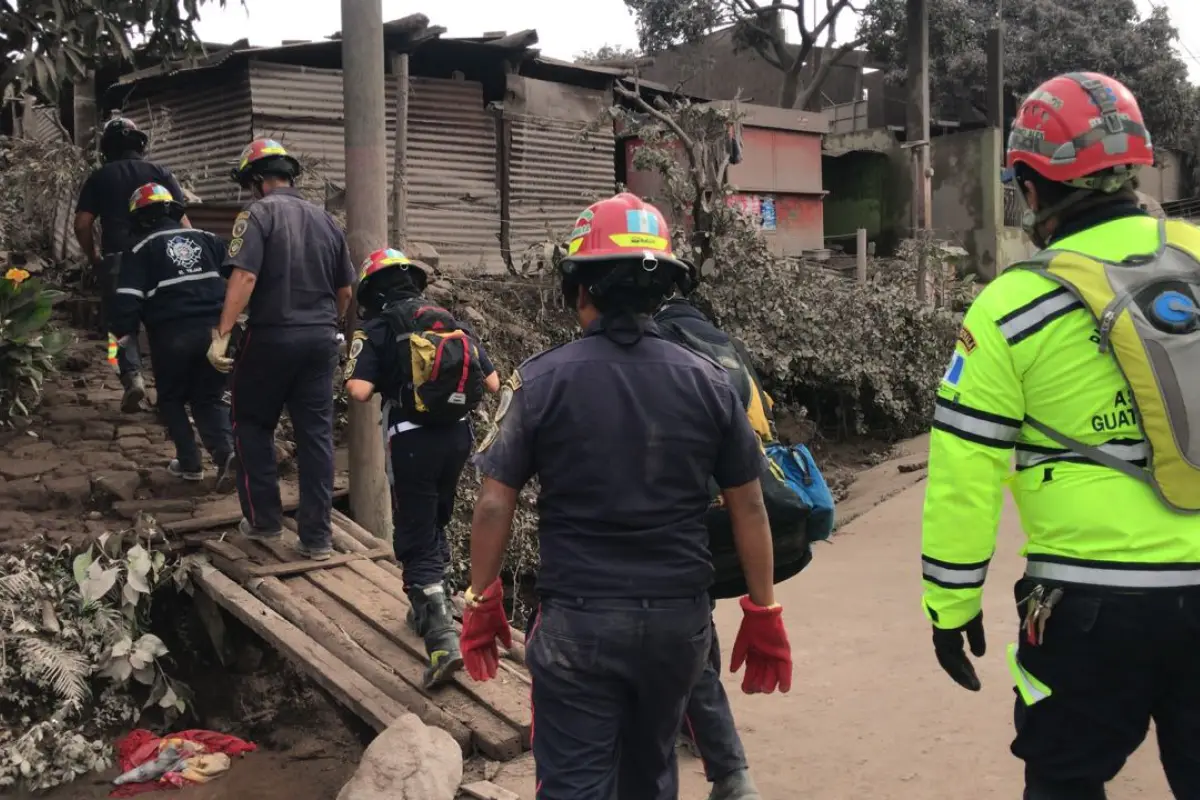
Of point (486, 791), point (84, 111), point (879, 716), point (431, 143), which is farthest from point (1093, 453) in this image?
point (84, 111)

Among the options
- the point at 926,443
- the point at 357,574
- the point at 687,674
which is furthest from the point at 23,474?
the point at 926,443

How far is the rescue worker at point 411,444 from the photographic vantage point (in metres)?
4.27

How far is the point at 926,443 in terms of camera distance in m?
12.5

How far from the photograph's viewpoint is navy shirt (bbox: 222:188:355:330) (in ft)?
16.2

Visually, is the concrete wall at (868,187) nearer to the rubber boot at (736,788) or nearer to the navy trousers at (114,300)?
the navy trousers at (114,300)

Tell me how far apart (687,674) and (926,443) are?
1058 centimetres

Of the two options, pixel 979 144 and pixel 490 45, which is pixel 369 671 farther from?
pixel 979 144

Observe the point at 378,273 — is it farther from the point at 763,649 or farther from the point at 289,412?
the point at 763,649

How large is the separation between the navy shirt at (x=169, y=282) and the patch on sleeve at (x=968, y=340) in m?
4.58

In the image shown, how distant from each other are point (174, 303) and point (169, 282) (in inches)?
4.9

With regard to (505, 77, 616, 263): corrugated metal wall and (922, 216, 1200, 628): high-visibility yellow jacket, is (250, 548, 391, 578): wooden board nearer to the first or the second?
(922, 216, 1200, 628): high-visibility yellow jacket

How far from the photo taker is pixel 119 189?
6691 millimetres

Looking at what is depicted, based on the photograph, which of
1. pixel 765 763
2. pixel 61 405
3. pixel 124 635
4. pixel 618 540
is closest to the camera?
pixel 618 540

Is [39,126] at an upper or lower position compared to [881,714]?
upper
